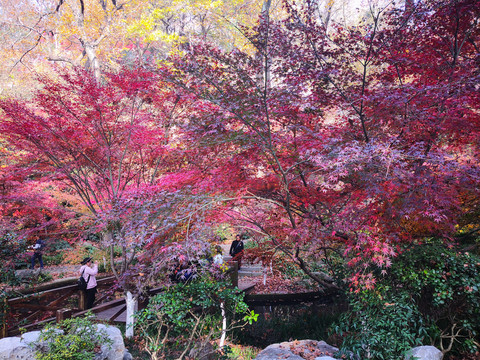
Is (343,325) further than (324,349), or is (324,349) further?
(324,349)

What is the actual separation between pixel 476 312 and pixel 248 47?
13333mm

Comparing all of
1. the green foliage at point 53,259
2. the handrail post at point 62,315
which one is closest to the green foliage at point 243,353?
the handrail post at point 62,315

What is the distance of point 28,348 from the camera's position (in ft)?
12.3

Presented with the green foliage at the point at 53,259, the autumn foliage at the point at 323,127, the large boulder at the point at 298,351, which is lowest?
the large boulder at the point at 298,351

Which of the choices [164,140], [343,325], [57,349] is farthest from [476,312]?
[164,140]

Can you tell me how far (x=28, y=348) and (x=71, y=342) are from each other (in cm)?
54

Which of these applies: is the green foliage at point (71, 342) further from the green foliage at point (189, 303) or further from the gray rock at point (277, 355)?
the gray rock at point (277, 355)

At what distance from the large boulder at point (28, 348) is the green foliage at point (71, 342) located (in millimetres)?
94

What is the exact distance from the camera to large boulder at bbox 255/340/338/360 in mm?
4598

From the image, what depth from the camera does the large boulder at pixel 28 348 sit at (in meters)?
3.65

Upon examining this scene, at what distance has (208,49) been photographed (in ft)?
13.8

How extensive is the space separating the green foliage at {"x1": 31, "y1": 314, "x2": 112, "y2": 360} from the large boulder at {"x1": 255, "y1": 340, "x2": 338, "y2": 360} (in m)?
2.28

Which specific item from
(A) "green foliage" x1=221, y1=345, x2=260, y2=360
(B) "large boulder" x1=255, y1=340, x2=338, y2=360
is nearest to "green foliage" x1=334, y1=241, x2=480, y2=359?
(B) "large boulder" x1=255, y1=340, x2=338, y2=360

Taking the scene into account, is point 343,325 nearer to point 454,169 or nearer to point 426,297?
point 426,297
